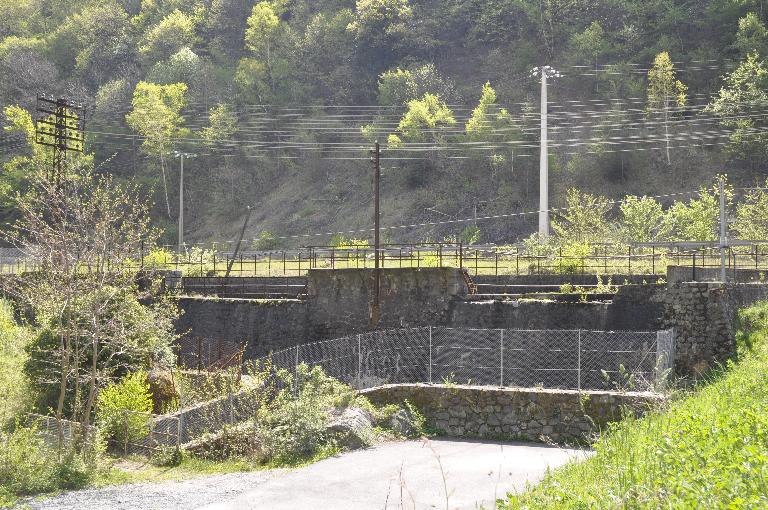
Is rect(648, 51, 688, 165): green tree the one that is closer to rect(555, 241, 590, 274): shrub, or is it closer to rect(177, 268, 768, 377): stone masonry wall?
rect(555, 241, 590, 274): shrub

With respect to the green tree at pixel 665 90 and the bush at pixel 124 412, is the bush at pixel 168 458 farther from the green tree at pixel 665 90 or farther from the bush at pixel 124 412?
the green tree at pixel 665 90

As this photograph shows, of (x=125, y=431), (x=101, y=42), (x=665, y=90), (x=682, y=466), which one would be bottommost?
(x=125, y=431)

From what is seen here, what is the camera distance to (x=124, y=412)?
20328 millimetres

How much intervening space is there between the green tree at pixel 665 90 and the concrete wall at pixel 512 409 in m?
43.3

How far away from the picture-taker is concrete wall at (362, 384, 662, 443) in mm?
18219

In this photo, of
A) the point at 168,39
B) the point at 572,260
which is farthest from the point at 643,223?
the point at 168,39

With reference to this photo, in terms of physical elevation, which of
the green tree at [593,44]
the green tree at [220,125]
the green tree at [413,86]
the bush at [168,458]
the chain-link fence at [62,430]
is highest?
the green tree at [593,44]

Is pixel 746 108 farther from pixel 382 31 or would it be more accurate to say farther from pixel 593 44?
pixel 382 31

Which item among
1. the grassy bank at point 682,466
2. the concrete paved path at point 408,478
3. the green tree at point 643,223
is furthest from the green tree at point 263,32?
the grassy bank at point 682,466

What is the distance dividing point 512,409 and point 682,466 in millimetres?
10801

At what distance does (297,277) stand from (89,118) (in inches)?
2457

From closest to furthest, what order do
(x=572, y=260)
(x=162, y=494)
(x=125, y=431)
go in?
1. (x=162, y=494)
2. (x=125, y=431)
3. (x=572, y=260)

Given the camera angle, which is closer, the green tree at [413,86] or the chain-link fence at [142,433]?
the chain-link fence at [142,433]

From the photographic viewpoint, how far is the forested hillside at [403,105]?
5947 cm
